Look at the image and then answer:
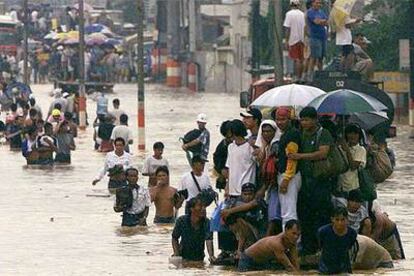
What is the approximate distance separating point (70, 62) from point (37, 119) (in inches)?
1292

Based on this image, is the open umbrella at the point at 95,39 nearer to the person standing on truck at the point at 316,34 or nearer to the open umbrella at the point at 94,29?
the open umbrella at the point at 94,29

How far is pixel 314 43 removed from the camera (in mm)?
31453

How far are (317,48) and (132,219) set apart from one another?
8220 millimetres

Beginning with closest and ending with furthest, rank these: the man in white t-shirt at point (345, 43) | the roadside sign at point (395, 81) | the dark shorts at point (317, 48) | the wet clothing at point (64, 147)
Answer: the dark shorts at point (317, 48)
the man in white t-shirt at point (345, 43)
the wet clothing at point (64, 147)
the roadside sign at point (395, 81)

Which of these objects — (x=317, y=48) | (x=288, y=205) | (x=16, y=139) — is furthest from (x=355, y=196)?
(x=16, y=139)

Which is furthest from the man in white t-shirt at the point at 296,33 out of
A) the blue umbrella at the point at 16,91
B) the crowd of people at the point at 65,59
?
the crowd of people at the point at 65,59

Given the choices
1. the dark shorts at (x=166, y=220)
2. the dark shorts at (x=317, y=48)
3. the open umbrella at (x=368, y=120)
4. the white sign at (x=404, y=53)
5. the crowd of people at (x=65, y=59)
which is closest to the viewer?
the dark shorts at (x=166, y=220)

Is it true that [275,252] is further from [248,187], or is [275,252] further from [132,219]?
[132,219]

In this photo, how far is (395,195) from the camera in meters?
28.6

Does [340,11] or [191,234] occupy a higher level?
[340,11]

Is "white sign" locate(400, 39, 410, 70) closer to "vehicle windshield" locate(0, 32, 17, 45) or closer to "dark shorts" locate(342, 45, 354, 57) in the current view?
"dark shorts" locate(342, 45, 354, 57)

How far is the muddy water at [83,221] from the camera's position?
20094 mm

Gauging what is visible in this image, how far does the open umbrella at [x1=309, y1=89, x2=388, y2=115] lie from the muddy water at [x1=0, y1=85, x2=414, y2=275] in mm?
1683

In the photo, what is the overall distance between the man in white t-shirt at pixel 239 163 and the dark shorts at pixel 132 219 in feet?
14.0
